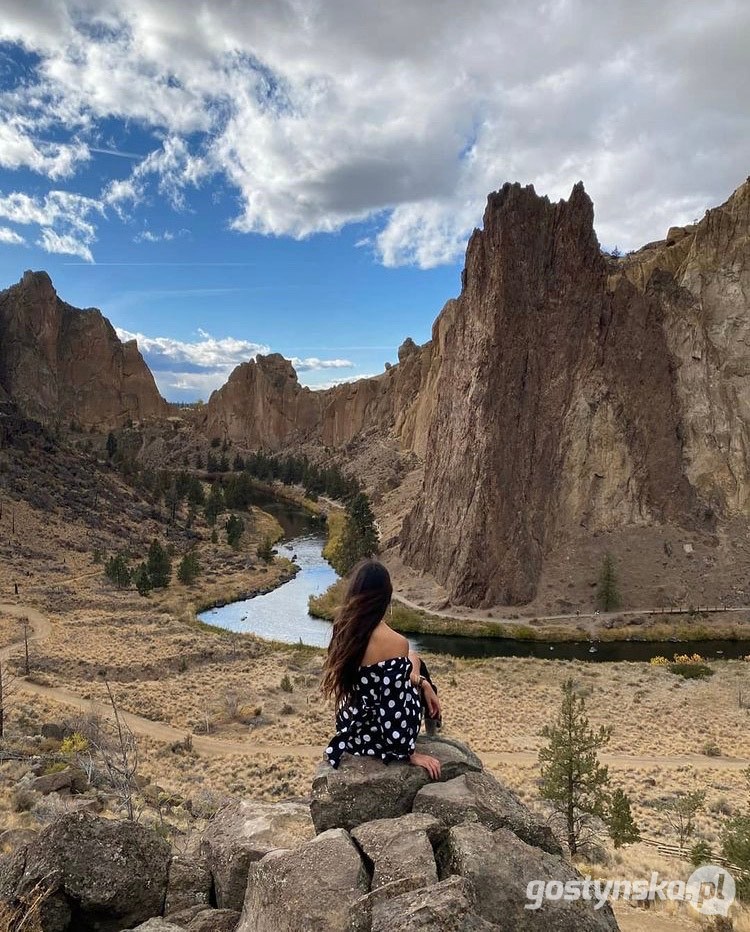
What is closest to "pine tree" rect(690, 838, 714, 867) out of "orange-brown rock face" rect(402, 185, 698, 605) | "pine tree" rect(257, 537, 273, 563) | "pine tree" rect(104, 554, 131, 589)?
"orange-brown rock face" rect(402, 185, 698, 605)

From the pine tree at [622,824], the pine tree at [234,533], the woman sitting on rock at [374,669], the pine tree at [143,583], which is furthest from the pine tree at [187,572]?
the woman sitting on rock at [374,669]

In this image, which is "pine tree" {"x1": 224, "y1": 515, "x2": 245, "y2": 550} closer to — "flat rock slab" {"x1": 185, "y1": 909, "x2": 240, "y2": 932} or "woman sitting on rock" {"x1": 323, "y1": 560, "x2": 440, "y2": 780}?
"flat rock slab" {"x1": 185, "y1": 909, "x2": 240, "y2": 932}

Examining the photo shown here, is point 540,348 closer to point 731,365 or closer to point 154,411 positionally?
point 731,365

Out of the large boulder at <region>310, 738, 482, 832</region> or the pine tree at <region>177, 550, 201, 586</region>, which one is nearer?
the large boulder at <region>310, 738, 482, 832</region>

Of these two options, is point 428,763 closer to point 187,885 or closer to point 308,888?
point 308,888

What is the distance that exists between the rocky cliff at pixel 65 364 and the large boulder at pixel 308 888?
559 feet

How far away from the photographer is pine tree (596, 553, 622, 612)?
5175 centimetres

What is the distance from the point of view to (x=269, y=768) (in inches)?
934

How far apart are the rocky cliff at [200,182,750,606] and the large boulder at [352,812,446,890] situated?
1975 inches

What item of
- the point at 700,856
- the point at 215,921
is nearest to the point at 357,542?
the point at 700,856

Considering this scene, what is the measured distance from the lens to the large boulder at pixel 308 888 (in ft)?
15.6

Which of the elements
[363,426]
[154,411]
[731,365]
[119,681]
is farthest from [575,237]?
[154,411]

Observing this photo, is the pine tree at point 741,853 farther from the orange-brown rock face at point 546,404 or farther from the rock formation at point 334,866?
the orange-brown rock face at point 546,404

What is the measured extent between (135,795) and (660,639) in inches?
1645
